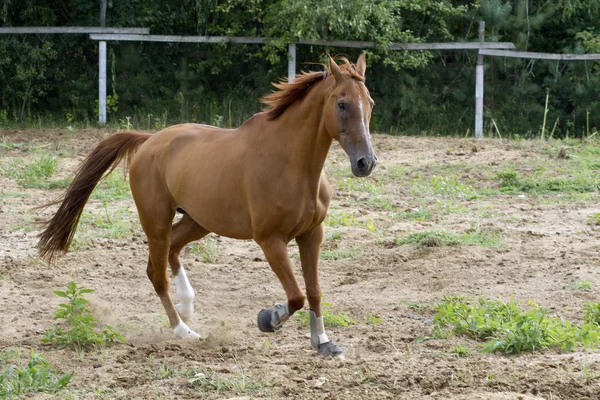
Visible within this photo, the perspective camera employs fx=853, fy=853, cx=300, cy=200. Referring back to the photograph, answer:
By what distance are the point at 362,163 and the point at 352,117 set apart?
30 cm

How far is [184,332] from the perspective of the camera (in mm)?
6137

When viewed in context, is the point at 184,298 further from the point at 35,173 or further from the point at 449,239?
the point at 35,173

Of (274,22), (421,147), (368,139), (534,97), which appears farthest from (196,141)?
(534,97)

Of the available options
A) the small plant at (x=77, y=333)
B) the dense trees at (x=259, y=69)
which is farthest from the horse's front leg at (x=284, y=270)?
Answer: the dense trees at (x=259, y=69)

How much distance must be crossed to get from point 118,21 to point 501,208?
1159cm

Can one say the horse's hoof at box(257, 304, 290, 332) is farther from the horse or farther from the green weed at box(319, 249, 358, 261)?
the green weed at box(319, 249, 358, 261)

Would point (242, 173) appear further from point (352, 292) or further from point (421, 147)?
point (421, 147)

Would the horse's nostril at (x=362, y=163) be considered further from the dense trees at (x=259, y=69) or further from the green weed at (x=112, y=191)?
the dense trees at (x=259, y=69)

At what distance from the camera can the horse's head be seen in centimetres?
491

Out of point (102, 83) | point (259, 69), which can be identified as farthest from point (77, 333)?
point (259, 69)

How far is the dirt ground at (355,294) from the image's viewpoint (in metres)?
4.75

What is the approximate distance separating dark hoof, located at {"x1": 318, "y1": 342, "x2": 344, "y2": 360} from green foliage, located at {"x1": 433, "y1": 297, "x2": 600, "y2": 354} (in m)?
0.76

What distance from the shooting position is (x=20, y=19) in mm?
19000

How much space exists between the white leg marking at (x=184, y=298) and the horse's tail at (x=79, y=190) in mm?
1016
